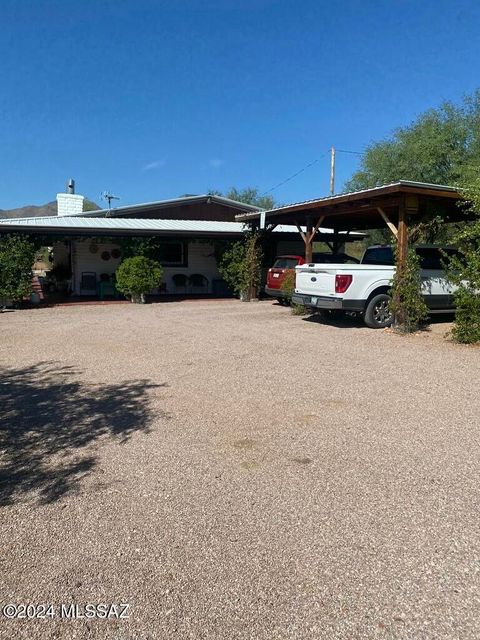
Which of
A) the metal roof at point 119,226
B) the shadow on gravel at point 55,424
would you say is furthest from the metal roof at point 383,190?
the shadow on gravel at point 55,424

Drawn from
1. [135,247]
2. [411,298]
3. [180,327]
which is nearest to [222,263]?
[135,247]

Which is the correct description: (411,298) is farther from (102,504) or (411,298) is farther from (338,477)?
(102,504)

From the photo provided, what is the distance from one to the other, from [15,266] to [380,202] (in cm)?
1052

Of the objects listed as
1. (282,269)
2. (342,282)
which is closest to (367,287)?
(342,282)

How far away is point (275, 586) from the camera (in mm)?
2520

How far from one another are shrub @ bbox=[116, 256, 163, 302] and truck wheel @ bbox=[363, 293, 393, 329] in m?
8.43

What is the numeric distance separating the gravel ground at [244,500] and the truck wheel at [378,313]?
3751mm

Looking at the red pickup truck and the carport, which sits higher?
the carport

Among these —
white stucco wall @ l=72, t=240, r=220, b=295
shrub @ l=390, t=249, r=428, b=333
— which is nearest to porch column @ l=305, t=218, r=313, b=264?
shrub @ l=390, t=249, r=428, b=333

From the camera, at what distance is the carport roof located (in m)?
10.0

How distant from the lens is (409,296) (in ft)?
34.1

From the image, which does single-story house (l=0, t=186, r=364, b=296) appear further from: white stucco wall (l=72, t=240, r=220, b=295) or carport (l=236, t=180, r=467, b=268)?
carport (l=236, t=180, r=467, b=268)

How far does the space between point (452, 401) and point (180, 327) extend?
6.90m

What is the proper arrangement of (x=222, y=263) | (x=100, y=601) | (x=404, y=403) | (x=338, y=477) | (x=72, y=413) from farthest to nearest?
(x=222, y=263)
(x=404, y=403)
(x=72, y=413)
(x=338, y=477)
(x=100, y=601)
